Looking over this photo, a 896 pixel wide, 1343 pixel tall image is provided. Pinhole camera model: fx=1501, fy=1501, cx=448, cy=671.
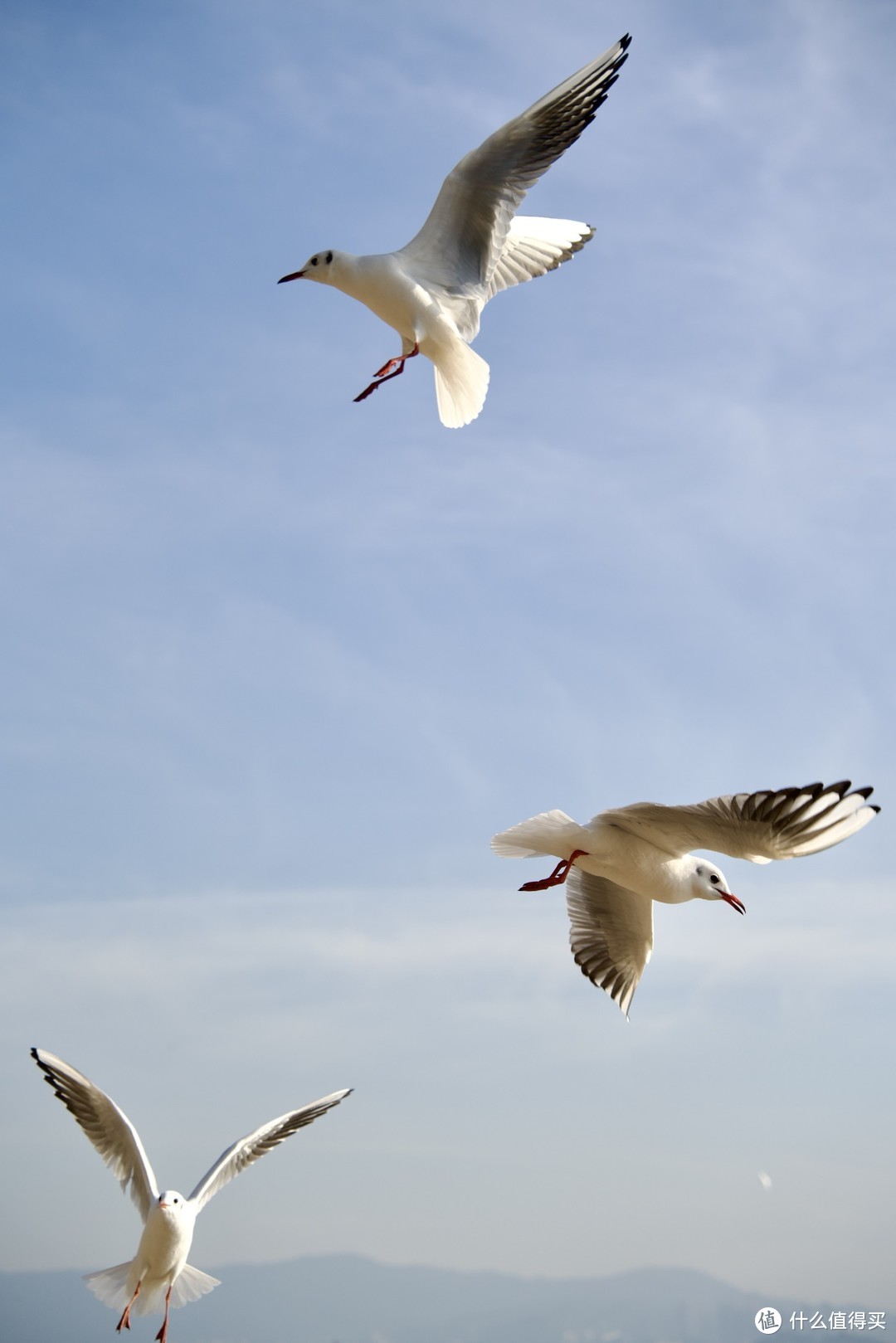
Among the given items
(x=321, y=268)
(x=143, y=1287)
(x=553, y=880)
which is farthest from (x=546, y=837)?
(x=143, y=1287)

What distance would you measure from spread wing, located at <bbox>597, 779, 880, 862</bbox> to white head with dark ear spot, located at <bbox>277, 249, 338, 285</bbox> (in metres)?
2.18

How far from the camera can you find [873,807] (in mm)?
3779

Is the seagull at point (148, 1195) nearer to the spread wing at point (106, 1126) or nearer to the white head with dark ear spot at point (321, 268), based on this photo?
the spread wing at point (106, 1126)

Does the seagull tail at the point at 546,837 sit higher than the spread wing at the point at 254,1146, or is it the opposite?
the seagull tail at the point at 546,837

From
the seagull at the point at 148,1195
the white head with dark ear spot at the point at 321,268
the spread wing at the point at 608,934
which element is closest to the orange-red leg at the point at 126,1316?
the seagull at the point at 148,1195

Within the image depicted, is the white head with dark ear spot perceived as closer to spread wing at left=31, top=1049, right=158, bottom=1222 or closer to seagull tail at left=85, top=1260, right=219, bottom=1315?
spread wing at left=31, top=1049, right=158, bottom=1222

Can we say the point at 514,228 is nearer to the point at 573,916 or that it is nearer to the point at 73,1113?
the point at 573,916

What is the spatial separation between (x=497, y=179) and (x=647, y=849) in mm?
2329

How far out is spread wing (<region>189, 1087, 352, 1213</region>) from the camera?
5645 mm

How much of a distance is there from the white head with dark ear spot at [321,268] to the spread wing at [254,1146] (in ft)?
10.1

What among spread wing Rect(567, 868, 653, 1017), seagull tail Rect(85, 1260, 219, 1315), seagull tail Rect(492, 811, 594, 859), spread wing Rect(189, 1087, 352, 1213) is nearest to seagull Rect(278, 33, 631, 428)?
seagull tail Rect(492, 811, 594, 859)

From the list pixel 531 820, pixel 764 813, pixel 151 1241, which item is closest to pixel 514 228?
pixel 531 820

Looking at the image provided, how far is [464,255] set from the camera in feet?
17.1

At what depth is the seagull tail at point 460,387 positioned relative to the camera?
16.3 feet
